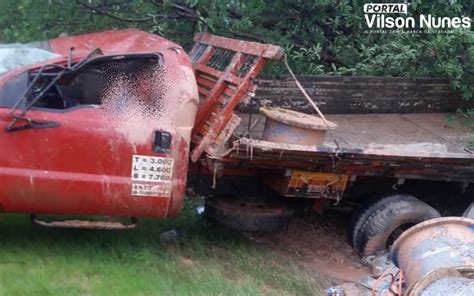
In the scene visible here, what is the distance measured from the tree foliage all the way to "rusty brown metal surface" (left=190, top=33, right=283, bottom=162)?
1424 mm

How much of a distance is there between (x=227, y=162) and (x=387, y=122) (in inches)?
91.3

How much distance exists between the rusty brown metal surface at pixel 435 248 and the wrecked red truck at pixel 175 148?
0.94 metres

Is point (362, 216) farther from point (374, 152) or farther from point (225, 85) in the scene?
point (225, 85)

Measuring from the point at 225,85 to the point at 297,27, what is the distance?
287cm

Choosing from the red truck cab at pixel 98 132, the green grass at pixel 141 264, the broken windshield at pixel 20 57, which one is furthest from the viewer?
the broken windshield at pixel 20 57

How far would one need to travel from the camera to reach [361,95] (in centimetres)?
719

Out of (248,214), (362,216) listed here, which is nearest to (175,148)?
(248,214)

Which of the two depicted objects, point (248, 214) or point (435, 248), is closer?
point (435, 248)

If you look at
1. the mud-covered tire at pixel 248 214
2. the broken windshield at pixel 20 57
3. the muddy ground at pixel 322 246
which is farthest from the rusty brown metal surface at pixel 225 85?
the muddy ground at pixel 322 246

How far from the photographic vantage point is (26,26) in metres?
7.40

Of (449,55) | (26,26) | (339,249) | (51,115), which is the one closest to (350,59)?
(449,55)

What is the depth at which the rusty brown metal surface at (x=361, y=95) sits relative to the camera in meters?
6.70

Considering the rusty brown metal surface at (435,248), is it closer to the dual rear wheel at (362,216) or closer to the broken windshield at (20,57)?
the dual rear wheel at (362,216)

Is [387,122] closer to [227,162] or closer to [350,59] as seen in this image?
[350,59]
